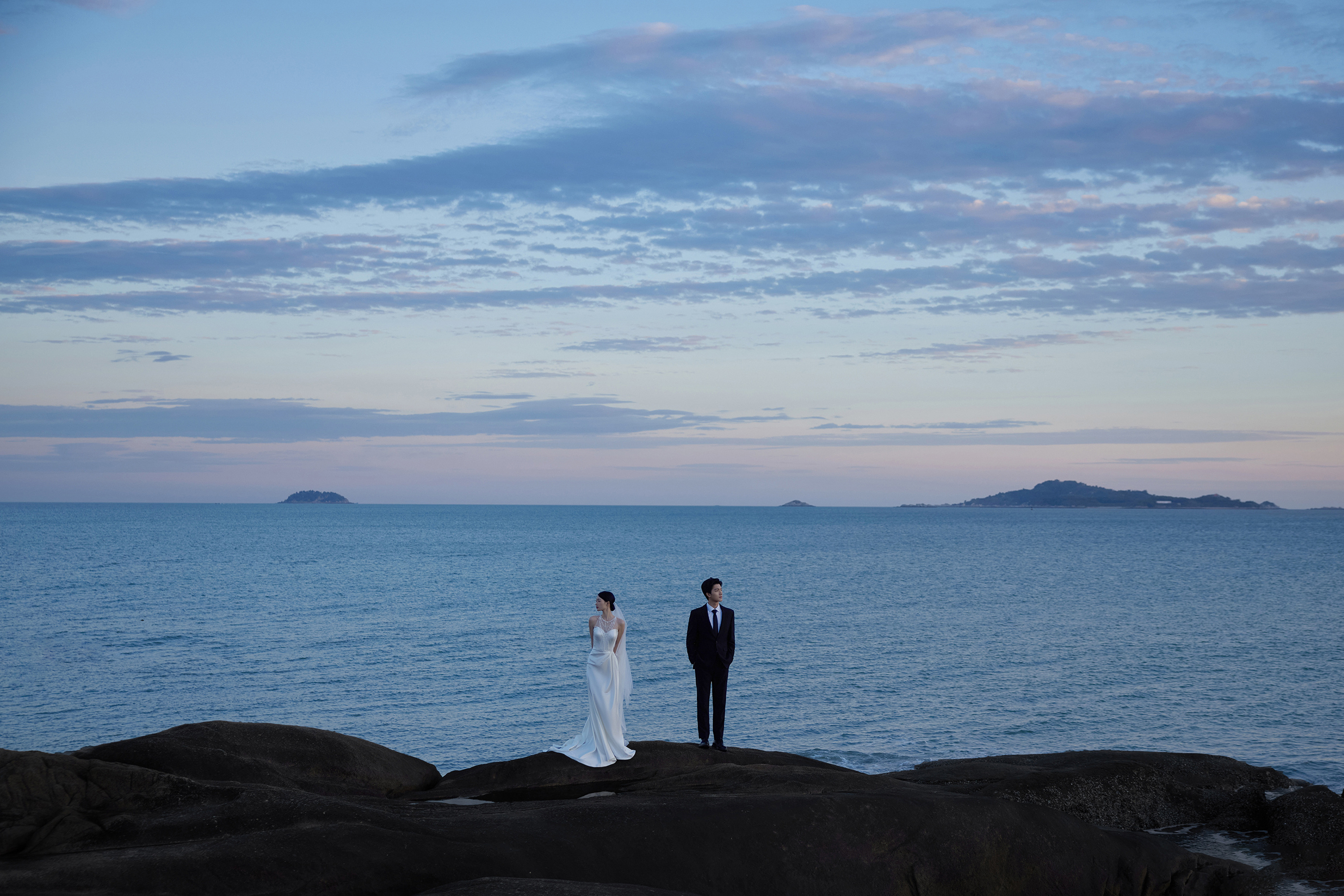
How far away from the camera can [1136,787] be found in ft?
60.4

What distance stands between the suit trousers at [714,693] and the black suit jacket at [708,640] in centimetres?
9

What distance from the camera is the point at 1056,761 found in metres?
20.3

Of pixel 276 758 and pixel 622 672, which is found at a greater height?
pixel 622 672

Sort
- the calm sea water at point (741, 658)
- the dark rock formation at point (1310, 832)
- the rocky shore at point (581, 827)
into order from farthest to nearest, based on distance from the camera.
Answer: the calm sea water at point (741, 658)
the dark rock formation at point (1310, 832)
the rocky shore at point (581, 827)

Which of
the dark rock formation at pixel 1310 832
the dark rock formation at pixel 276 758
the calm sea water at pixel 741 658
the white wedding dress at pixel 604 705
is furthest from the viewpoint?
the calm sea water at pixel 741 658

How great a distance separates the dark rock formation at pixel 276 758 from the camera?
14977 millimetres

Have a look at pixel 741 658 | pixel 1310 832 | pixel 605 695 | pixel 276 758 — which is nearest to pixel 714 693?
pixel 605 695

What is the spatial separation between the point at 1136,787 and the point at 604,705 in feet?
34.3

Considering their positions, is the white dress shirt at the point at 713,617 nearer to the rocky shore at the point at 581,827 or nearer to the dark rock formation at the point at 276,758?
the rocky shore at the point at 581,827

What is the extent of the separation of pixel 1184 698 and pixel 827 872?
3373 cm

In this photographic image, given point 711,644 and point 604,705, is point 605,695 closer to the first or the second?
point 604,705

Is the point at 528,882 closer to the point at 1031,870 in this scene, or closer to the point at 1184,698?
the point at 1031,870

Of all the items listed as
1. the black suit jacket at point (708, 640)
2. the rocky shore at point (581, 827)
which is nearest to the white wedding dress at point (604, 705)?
the rocky shore at point (581, 827)

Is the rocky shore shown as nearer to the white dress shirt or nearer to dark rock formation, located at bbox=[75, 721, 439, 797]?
dark rock formation, located at bbox=[75, 721, 439, 797]
